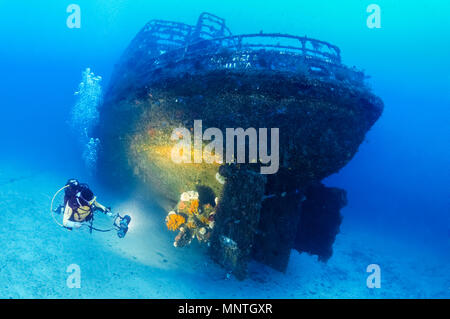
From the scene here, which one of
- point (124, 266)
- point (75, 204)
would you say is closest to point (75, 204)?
point (75, 204)

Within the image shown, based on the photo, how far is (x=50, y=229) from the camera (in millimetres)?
6469

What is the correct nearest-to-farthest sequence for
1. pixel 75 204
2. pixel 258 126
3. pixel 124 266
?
pixel 75 204
pixel 124 266
pixel 258 126

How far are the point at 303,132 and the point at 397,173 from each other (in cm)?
7000

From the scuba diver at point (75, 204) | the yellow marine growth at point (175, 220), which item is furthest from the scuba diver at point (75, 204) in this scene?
the yellow marine growth at point (175, 220)

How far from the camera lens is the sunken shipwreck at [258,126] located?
5398 millimetres

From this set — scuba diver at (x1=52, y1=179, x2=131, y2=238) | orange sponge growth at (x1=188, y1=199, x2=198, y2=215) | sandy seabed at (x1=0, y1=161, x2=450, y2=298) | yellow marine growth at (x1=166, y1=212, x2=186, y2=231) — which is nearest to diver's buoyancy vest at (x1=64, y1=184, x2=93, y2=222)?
scuba diver at (x1=52, y1=179, x2=131, y2=238)

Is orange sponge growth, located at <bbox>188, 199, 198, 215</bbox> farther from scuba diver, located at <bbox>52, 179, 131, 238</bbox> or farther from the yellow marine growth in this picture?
scuba diver, located at <bbox>52, 179, 131, 238</bbox>

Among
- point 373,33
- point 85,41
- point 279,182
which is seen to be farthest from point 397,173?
point 85,41

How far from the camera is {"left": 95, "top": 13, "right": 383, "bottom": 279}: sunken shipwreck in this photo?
5398mm

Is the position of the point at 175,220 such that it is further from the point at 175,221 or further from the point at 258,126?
the point at 258,126

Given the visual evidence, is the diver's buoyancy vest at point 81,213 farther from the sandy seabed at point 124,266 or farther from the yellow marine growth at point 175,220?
the yellow marine growth at point 175,220

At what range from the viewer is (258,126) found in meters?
5.52
